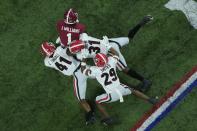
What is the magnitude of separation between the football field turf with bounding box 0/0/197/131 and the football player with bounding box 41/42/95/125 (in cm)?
57

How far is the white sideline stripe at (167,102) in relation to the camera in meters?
9.08

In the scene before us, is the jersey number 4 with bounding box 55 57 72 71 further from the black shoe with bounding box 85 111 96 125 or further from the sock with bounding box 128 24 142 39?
the sock with bounding box 128 24 142 39

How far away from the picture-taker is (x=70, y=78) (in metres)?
10.0

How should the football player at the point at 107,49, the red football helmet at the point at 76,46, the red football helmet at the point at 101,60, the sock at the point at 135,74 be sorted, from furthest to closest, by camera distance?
the sock at the point at 135,74
the football player at the point at 107,49
the red football helmet at the point at 76,46
the red football helmet at the point at 101,60

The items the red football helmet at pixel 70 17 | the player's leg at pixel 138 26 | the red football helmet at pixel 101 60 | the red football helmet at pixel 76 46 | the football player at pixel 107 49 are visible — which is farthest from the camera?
the player's leg at pixel 138 26

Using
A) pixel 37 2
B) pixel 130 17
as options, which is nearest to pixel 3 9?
pixel 37 2

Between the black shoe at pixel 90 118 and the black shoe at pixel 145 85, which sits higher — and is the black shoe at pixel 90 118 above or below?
below

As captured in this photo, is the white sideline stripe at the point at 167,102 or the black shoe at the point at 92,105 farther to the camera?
the black shoe at the point at 92,105

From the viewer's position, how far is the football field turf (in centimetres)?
938

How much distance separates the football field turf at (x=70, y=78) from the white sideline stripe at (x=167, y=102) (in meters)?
0.18

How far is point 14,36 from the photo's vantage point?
1074 centimetres

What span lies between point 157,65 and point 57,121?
235cm

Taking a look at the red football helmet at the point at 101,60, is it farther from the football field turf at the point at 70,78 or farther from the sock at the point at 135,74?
the football field turf at the point at 70,78

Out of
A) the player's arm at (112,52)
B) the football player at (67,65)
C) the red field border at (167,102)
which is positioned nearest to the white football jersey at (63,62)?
the football player at (67,65)
